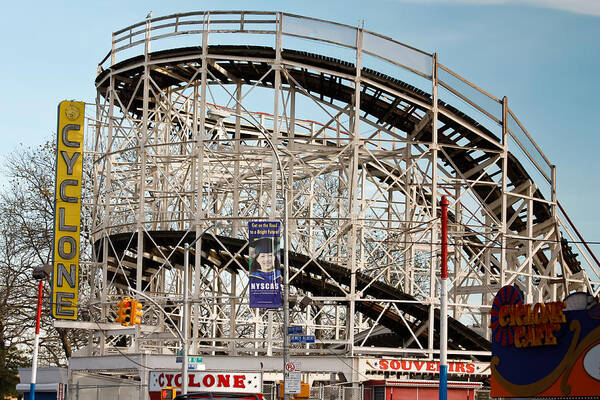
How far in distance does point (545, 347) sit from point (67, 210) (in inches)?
932

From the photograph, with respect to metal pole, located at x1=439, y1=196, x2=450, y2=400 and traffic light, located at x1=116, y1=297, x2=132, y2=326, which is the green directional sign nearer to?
traffic light, located at x1=116, y1=297, x2=132, y2=326

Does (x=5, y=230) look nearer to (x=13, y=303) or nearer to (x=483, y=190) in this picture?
(x=13, y=303)

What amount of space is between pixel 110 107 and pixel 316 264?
13125 millimetres

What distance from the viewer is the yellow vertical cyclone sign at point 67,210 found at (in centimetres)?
4197

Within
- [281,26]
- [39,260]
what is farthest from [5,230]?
[281,26]

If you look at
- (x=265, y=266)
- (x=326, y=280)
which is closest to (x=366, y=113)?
(x=326, y=280)

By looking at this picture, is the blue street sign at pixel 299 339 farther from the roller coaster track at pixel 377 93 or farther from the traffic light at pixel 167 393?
the roller coaster track at pixel 377 93

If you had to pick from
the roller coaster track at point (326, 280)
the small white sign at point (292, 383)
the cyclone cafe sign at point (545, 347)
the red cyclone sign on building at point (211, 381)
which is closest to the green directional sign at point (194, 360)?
the red cyclone sign on building at point (211, 381)

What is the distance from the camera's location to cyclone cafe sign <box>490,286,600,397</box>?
83.7 feet

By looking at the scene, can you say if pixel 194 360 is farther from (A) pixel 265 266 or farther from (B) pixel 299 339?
(A) pixel 265 266

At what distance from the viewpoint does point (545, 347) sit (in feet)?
88.0

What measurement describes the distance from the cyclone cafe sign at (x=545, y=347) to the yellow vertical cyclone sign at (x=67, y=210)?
820 inches

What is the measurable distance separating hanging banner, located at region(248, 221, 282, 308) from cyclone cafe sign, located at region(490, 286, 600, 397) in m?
7.90

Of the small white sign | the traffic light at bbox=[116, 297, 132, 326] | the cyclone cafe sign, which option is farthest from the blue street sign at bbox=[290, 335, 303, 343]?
the cyclone cafe sign
